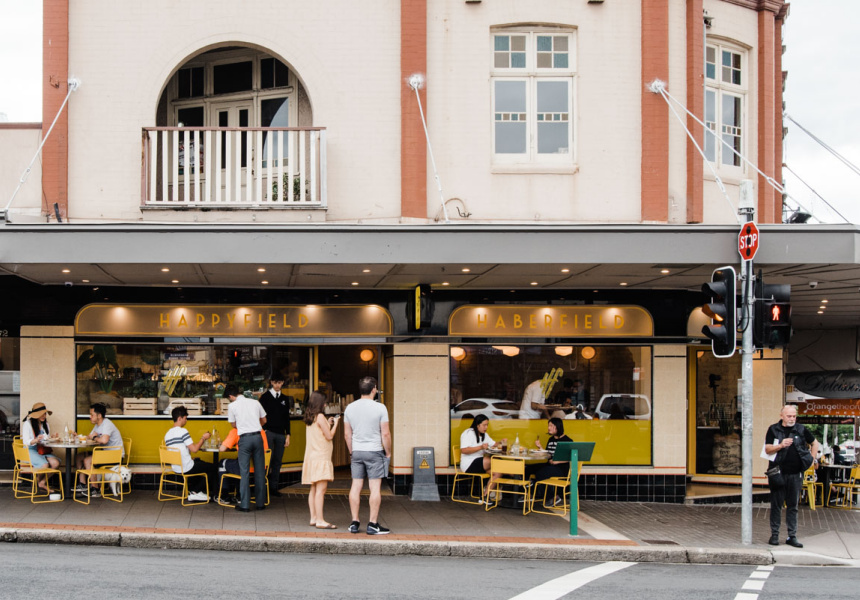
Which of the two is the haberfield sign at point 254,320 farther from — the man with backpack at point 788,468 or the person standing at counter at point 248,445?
the man with backpack at point 788,468

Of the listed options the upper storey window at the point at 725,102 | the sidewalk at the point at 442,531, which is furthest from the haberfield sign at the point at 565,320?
the upper storey window at the point at 725,102

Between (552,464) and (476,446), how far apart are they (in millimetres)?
1169

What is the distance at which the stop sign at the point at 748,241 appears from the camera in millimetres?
9586

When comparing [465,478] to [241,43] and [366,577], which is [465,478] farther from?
[241,43]

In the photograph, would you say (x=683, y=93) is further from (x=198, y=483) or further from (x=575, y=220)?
(x=198, y=483)

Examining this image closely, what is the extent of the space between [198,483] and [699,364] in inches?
326

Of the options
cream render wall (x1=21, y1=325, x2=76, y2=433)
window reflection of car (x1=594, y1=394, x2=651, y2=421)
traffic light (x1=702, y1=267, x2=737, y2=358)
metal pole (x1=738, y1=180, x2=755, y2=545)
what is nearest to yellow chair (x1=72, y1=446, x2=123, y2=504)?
cream render wall (x1=21, y1=325, x2=76, y2=433)

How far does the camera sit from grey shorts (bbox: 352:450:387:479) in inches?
381

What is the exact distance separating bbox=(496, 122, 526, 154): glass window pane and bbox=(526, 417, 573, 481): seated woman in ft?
13.0

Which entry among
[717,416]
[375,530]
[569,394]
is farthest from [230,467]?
[717,416]

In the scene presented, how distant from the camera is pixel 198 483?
11648 millimetres

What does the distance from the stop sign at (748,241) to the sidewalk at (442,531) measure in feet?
10.8

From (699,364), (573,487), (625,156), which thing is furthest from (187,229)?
(699,364)

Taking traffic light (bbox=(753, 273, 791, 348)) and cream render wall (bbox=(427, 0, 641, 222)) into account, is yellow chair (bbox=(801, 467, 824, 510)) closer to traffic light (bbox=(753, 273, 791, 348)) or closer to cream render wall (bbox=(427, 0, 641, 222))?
traffic light (bbox=(753, 273, 791, 348))
